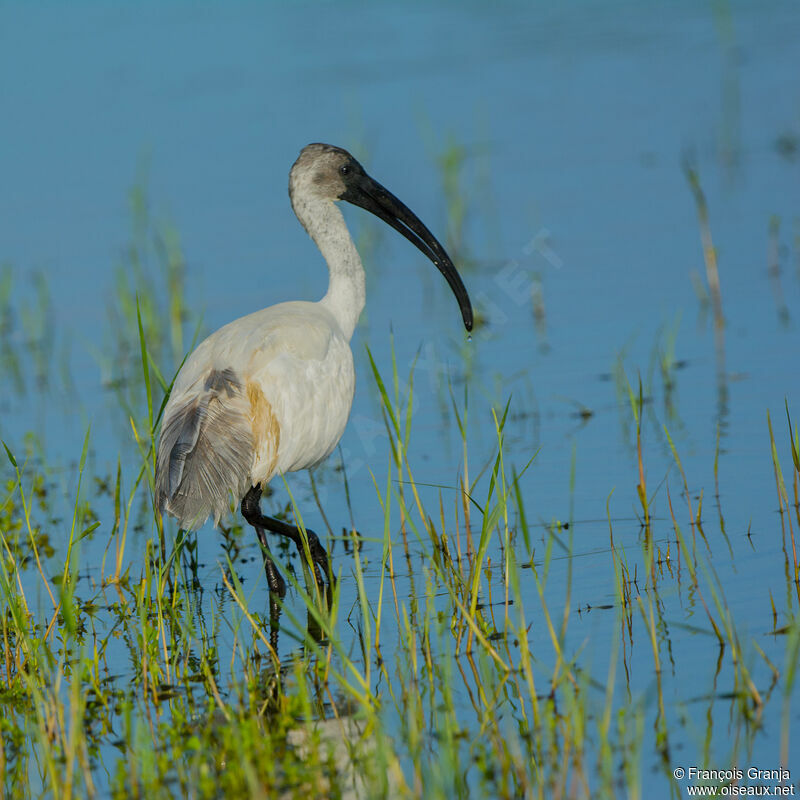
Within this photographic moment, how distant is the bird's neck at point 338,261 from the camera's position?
669 cm

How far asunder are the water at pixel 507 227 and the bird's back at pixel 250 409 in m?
0.70

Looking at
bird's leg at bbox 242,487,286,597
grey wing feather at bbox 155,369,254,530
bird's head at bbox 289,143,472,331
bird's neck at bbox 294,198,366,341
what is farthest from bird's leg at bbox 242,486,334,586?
bird's head at bbox 289,143,472,331

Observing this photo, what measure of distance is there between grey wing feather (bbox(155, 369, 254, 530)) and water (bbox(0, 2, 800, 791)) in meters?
0.74

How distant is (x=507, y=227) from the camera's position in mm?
11547

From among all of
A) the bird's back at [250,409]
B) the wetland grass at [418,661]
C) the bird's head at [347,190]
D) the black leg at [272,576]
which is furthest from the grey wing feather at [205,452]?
the bird's head at [347,190]

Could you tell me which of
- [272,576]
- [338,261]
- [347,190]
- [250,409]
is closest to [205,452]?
[250,409]

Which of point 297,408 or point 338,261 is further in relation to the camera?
point 338,261

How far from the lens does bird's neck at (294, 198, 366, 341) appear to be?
6.69m

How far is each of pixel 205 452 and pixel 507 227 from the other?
21.1 feet

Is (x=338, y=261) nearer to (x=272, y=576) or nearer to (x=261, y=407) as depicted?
(x=261, y=407)

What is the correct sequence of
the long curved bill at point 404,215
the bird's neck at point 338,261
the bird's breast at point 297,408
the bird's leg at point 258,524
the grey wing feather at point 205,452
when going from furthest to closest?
the long curved bill at point 404,215 → the bird's neck at point 338,261 → the bird's leg at point 258,524 → the bird's breast at point 297,408 → the grey wing feather at point 205,452

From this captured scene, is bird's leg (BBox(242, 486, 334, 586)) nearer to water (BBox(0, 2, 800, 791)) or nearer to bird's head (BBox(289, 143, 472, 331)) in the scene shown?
water (BBox(0, 2, 800, 791))

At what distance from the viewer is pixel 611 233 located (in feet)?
36.2

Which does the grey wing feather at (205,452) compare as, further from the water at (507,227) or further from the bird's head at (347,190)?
the bird's head at (347,190)
